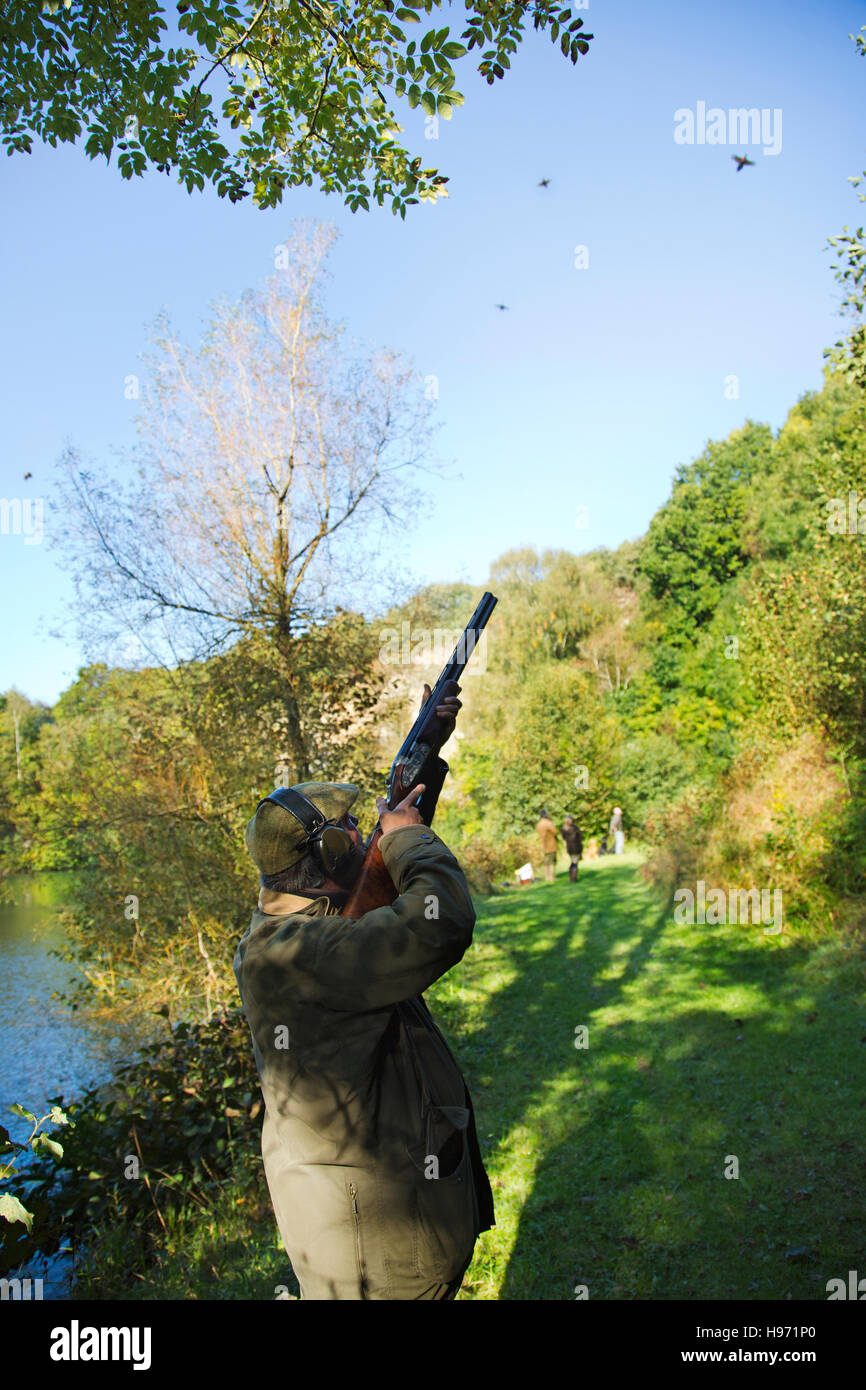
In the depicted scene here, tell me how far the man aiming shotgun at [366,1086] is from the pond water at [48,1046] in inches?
188

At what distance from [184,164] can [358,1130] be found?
536cm

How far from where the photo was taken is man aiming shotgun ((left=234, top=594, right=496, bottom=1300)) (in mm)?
2295

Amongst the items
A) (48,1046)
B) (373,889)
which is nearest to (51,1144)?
(373,889)

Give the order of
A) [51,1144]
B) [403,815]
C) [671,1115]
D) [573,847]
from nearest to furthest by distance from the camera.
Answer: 1. [51,1144]
2. [403,815]
3. [671,1115]
4. [573,847]

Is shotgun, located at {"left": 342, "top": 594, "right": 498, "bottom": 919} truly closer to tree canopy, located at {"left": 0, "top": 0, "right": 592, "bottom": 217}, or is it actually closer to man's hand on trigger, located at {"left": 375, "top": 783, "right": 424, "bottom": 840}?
man's hand on trigger, located at {"left": 375, "top": 783, "right": 424, "bottom": 840}

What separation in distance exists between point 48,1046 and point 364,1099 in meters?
11.2

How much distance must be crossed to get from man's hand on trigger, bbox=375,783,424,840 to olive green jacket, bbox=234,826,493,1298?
0.61ft

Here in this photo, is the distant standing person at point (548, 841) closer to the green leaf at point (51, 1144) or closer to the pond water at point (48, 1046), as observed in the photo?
the pond water at point (48, 1046)

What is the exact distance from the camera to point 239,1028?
24.6ft

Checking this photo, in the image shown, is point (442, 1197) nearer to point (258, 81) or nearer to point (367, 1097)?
point (367, 1097)

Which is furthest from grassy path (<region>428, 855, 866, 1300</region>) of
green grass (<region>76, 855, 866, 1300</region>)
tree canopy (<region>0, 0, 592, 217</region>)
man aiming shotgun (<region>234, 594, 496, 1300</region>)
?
tree canopy (<region>0, 0, 592, 217</region>)

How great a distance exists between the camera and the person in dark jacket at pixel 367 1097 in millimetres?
2293

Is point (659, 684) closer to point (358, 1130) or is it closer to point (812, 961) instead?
point (812, 961)

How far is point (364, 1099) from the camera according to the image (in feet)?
7.78
